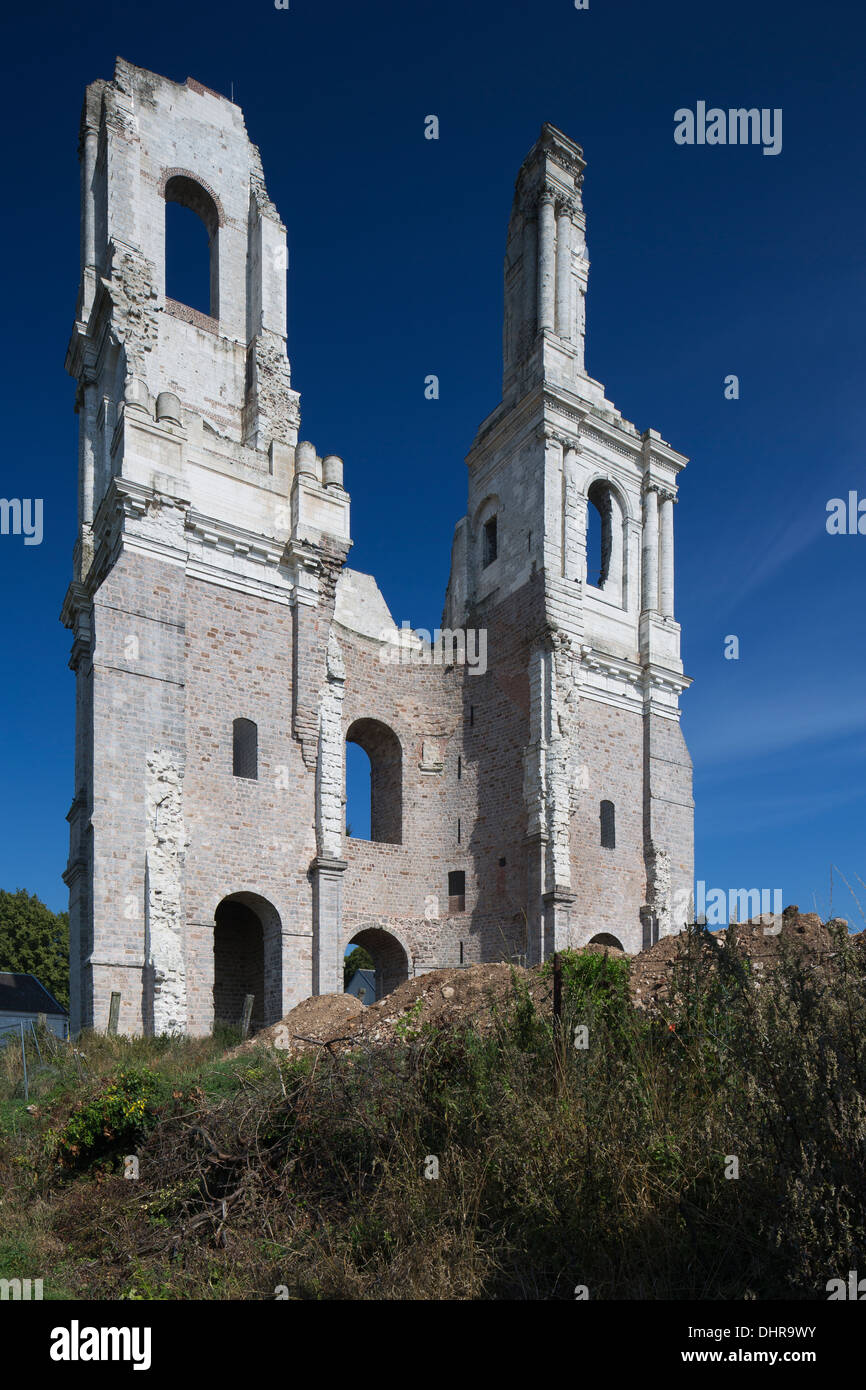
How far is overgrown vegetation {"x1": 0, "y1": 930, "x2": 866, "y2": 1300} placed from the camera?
15.8ft

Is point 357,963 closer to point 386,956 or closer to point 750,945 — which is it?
point 386,956

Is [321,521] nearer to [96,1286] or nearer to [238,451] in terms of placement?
[238,451]

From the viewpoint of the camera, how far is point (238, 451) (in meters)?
19.6

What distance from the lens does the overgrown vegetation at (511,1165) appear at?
4816 millimetres

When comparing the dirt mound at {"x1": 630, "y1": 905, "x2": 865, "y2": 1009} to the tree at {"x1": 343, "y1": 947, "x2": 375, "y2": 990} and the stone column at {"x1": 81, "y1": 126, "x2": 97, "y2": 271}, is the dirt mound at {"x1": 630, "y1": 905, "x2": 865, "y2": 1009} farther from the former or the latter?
the tree at {"x1": 343, "y1": 947, "x2": 375, "y2": 990}

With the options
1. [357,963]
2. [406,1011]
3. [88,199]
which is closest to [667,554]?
[88,199]

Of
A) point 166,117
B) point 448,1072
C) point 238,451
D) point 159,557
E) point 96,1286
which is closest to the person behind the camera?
point 96,1286

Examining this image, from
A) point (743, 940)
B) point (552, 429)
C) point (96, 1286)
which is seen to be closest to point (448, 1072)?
point (96, 1286)

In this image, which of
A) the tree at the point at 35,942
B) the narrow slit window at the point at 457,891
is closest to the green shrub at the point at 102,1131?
the narrow slit window at the point at 457,891

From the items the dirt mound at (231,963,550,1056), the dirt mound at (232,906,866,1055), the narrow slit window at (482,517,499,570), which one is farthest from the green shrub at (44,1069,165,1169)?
the narrow slit window at (482,517,499,570)

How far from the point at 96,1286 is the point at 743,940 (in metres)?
6.71

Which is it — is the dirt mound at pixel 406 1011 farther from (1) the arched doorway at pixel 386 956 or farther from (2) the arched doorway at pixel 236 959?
(1) the arched doorway at pixel 386 956

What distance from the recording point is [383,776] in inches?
901

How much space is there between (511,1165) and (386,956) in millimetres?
16073
